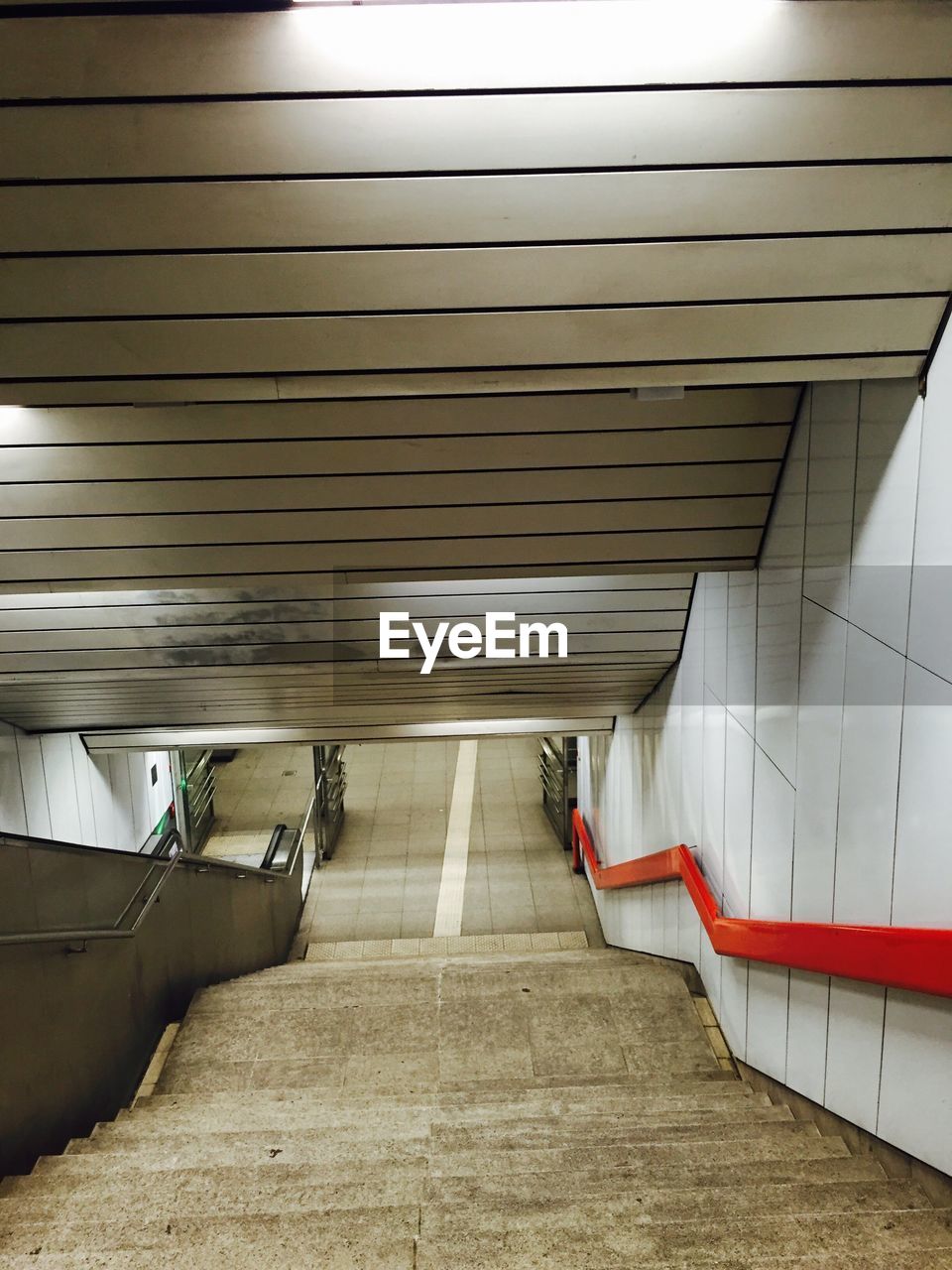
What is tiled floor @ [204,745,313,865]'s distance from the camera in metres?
9.54

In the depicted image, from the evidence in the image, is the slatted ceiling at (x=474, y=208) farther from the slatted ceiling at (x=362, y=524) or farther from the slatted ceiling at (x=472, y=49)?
the slatted ceiling at (x=362, y=524)

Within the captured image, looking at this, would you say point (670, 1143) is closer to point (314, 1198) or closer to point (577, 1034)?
point (314, 1198)

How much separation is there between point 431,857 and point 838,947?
22.0 ft

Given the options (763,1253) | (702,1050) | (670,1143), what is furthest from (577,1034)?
(763,1253)

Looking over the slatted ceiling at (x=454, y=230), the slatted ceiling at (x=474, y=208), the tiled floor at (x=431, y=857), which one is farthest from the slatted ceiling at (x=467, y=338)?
the tiled floor at (x=431, y=857)

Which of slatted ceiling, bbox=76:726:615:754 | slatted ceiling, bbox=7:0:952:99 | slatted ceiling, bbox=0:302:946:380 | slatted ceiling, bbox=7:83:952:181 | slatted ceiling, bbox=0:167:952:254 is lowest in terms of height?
slatted ceiling, bbox=76:726:615:754

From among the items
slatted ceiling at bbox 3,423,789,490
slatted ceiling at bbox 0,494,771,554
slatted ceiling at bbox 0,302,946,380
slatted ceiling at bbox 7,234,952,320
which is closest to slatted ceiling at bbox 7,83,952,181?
slatted ceiling at bbox 7,234,952,320

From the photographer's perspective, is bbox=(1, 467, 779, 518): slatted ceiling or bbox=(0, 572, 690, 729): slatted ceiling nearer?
bbox=(1, 467, 779, 518): slatted ceiling

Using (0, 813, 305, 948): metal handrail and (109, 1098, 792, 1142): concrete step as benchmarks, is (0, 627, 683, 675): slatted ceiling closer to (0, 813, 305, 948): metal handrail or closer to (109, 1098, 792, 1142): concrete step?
(0, 813, 305, 948): metal handrail

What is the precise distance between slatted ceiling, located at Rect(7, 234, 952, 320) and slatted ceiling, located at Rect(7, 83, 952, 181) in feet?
0.58

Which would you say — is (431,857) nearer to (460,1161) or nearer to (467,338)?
(460,1161)

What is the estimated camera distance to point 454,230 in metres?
1.85

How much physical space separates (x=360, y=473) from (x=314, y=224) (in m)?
1.23

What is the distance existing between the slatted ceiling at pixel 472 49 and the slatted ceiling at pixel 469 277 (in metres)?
0.32
